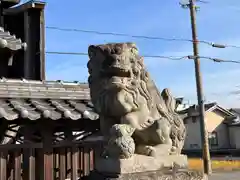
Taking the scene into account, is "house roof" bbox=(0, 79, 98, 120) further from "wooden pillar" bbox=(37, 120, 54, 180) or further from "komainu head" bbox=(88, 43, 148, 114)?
"komainu head" bbox=(88, 43, 148, 114)

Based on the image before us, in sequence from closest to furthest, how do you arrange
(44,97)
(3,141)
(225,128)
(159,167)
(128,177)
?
(128,177), (159,167), (44,97), (3,141), (225,128)

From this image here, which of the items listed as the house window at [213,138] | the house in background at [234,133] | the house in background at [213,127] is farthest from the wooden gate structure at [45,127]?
the house in background at [234,133]

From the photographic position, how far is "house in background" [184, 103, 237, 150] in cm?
3638

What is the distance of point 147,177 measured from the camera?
3852 millimetres

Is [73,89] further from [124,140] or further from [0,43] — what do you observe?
[124,140]

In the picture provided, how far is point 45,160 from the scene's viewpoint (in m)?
6.60

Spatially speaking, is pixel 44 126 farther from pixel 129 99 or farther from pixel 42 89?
pixel 129 99

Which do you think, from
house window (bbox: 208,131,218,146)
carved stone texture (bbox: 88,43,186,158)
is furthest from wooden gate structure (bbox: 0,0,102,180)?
house window (bbox: 208,131,218,146)

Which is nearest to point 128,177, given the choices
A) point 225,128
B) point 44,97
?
point 44,97

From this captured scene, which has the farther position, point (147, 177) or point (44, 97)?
point (44, 97)

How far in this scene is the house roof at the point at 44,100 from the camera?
589 cm

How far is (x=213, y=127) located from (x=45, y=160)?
32.5 meters

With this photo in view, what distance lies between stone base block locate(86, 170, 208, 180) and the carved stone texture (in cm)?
22

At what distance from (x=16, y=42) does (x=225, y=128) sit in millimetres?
33676
